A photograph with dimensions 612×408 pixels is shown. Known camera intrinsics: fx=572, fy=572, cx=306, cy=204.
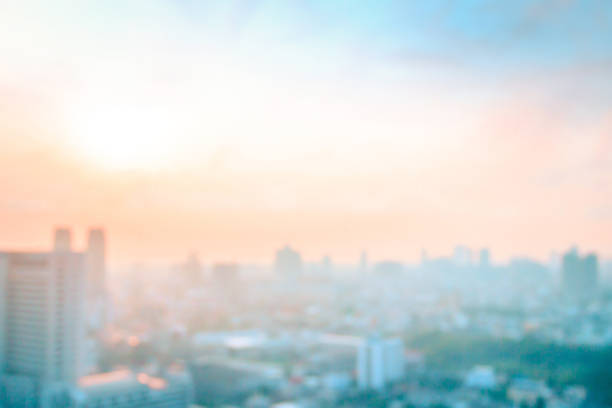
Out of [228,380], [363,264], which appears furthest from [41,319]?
[363,264]

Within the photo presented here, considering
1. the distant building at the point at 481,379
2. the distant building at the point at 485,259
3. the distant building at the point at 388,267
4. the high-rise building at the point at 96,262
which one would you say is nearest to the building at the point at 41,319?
the high-rise building at the point at 96,262

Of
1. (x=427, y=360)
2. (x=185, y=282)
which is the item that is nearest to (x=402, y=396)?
(x=427, y=360)

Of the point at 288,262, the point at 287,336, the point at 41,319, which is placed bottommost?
the point at 287,336

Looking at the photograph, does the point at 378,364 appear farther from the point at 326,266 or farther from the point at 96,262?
the point at 326,266

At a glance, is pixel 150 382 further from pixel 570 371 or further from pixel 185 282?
pixel 185 282

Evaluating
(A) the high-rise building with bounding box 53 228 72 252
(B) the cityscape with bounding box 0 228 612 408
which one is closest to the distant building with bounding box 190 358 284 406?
(B) the cityscape with bounding box 0 228 612 408
